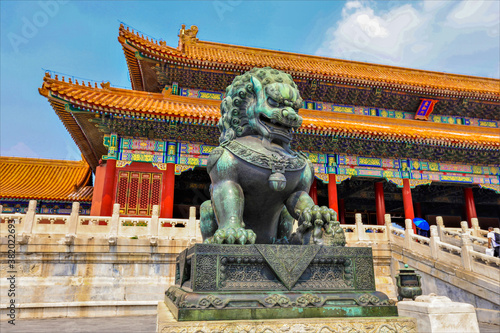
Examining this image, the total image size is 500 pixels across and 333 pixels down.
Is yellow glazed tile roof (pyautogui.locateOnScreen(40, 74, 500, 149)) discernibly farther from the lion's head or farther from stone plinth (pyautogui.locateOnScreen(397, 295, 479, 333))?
stone plinth (pyautogui.locateOnScreen(397, 295, 479, 333))

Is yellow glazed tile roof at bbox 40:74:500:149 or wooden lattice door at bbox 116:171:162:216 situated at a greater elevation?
yellow glazed tile roof at bbox 40:74:500:149

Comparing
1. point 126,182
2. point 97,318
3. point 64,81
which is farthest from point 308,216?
point 64,81

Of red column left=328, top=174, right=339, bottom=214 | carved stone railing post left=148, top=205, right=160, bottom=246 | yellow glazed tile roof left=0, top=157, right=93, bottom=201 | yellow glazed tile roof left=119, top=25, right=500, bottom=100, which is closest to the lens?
carved stone railing post left=148, top=205, right=160, bottom=246

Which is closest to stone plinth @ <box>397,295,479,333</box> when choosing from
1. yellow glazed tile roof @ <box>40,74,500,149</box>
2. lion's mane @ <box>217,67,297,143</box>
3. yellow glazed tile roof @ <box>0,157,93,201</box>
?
lion's mane @ <box>217,67,297,143</box>

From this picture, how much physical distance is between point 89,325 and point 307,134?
8873mm

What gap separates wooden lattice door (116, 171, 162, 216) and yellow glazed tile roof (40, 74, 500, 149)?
2.11 meters

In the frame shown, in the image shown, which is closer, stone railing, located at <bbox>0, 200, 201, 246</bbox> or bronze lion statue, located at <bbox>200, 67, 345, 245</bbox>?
bronze lion statue, located at <bbox>200, 67, 345, 245</bbox>

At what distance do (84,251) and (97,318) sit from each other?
1586mm

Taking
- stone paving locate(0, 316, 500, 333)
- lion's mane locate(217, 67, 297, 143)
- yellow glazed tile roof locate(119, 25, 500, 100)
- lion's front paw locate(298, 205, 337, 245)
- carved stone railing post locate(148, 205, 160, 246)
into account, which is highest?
yellow glazed tile roof locate(119, 25, 500, 100)

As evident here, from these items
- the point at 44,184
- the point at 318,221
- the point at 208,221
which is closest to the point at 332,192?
the point at 208,221

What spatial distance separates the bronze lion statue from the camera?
2850 millimetres

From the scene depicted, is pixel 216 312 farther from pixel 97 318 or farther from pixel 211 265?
pixel 97 318

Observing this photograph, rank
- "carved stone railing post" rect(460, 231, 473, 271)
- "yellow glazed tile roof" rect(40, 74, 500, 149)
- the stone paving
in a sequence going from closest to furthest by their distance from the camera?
the stone paving → "carved stone railing post" rect(460, 231, 473, 271) → "yellow glazed tile roof" rect(40, 74, 500, 149)

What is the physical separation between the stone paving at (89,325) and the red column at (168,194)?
4170 millimetres
